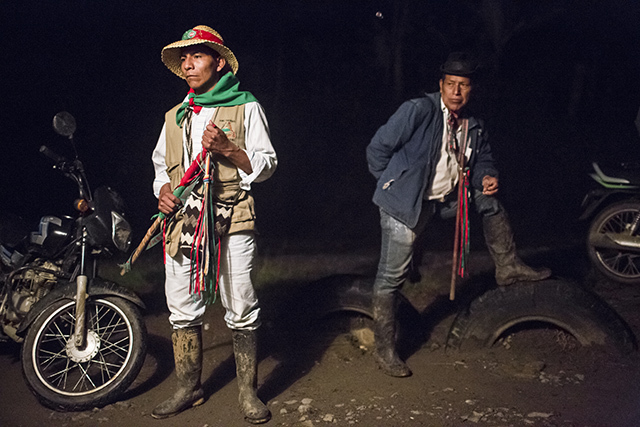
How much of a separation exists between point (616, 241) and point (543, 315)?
220 cm

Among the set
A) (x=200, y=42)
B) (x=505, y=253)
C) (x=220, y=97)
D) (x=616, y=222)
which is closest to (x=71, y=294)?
(x=220, y=97)

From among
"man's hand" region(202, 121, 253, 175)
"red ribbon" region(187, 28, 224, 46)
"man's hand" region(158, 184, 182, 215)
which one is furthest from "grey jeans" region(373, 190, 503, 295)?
"red ribbon" region(187, 28, 224, 46)

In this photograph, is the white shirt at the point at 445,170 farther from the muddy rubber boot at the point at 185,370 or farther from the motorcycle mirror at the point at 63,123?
the motorcycle mirror at the point at 63,123

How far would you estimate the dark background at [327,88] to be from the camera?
7.19 meters

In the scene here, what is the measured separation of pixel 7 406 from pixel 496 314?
11.3 feet

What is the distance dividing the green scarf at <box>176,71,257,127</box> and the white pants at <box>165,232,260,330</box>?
781 millimetres

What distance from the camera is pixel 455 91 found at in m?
4.50

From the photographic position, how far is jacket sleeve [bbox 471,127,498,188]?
4777 mm

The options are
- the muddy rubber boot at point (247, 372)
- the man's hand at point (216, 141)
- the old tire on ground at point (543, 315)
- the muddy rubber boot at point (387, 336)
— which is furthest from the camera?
the old tire on ground at point (543, 315)

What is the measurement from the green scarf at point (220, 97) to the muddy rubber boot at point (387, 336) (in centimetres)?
173

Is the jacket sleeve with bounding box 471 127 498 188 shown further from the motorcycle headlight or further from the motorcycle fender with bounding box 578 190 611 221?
the motorcycle fender with bounding box 578 190 611 221

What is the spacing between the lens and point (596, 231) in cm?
684

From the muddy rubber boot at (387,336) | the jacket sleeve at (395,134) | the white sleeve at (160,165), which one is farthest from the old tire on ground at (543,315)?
the white sleeve at (160,165)

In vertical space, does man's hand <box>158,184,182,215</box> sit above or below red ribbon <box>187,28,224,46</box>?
below
